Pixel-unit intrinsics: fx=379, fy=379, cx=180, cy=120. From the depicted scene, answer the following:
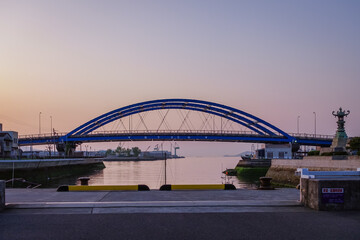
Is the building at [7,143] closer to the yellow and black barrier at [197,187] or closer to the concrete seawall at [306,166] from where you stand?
the concrete seawall at [306,166]

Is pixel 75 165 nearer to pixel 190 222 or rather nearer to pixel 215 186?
pixel 215 186

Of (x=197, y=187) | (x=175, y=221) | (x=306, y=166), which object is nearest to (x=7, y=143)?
(x=306, y=166)

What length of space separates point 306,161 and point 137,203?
46.8 m

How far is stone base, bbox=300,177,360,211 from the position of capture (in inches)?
426

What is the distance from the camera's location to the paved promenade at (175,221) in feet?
26.9

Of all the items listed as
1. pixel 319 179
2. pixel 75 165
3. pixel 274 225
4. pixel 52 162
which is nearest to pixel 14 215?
pixel 274 225

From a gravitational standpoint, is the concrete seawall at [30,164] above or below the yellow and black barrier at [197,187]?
below

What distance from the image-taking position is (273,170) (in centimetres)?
7000

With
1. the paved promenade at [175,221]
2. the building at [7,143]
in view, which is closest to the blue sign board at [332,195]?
the paved promenade at [175,221]

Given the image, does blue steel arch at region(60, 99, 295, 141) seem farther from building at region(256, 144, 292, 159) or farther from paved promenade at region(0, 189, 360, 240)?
paved promenade at region(0, 189, 360, 240)

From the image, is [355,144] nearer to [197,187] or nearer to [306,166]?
[306,166]

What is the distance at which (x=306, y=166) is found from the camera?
53.5 metres

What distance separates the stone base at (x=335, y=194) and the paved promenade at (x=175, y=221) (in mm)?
363

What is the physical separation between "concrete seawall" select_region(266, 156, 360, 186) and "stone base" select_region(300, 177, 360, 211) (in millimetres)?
31428
